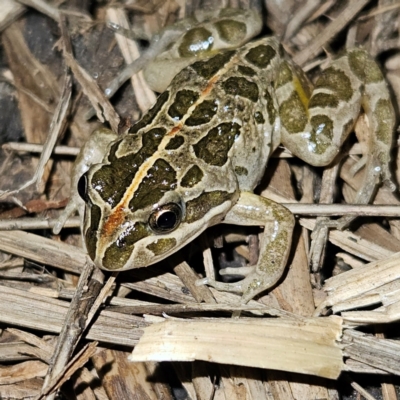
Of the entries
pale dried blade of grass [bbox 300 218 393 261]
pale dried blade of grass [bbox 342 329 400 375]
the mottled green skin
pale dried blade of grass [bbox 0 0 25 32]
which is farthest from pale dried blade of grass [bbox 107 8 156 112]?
pale dried blade of grass [bbox 342 329 400 375]

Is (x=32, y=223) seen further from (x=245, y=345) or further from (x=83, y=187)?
(x=245, y=345)

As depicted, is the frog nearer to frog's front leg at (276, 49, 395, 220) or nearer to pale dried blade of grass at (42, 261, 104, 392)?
frog's front leg at (276, 49, 395, 220)

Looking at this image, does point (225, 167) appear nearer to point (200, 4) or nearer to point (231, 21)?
point (231, 21)

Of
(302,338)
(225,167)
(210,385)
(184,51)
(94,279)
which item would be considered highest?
(184,51)

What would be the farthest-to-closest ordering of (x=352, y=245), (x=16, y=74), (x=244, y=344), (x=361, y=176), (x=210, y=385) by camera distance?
(x=16, y=74) < (x=361, y=176) < (x=352, y=245) < (x=210, y=385) < (x=244, y=344)

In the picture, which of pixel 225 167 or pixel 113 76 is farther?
pixel 113 76

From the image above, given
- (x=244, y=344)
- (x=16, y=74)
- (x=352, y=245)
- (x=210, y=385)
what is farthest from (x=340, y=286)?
(x=16, y=74)

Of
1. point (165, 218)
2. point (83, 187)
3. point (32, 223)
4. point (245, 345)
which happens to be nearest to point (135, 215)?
point (165, 218)

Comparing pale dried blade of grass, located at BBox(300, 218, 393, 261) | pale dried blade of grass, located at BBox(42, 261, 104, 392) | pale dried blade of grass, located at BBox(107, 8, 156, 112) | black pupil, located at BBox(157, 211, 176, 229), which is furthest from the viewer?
pale dried blade of grass, located at BBox(107, 8, 156, 112)
